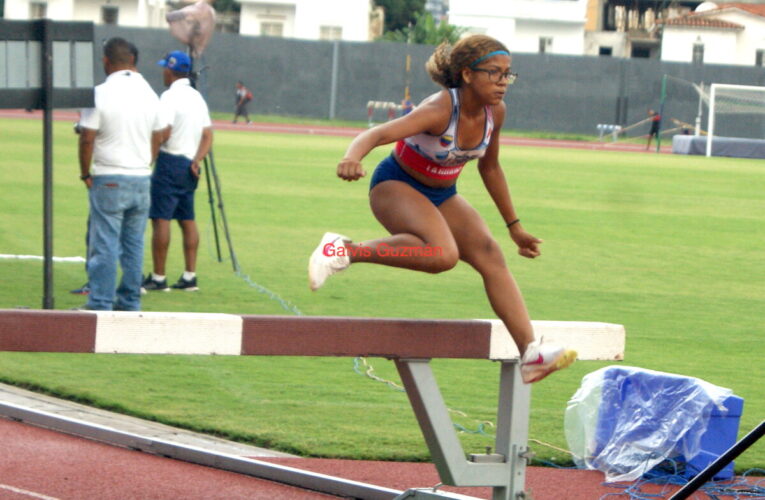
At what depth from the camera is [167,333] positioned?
4.84 metres

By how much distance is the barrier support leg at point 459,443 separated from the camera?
5238mm

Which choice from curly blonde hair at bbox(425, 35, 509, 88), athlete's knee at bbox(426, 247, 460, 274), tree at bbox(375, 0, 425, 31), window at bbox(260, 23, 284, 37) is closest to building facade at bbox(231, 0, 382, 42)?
window at bbox(260, 23, 284, 37)

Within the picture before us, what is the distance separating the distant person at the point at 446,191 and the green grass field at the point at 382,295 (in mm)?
1655

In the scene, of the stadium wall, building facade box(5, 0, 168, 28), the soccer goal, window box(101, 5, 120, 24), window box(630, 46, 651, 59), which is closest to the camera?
the soccer goal

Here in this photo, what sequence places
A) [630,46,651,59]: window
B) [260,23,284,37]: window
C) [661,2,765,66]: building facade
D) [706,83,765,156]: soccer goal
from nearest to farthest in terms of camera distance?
1. [706,83,765,156]: soccer goal
2. [661,2,765,66]: building facade
3. [630,46,651,59]: window
4. [260,23,284,37]: window

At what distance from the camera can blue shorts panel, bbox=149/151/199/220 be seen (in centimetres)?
1111

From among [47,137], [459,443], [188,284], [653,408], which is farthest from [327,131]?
[459,443]

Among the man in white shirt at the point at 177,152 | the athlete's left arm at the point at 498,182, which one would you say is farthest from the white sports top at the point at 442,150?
the man in white shirt at the point at 177,152

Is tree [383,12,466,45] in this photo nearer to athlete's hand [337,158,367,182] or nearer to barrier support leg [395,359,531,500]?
barrier support leg [395,359,531,500]

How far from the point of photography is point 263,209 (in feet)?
61.4

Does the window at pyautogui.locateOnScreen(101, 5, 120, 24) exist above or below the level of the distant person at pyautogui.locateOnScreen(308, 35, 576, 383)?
above

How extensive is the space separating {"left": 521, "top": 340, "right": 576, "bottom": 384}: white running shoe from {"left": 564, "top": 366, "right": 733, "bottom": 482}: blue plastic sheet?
1325 millimetres

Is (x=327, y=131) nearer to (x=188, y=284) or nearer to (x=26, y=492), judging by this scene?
(x=188, y=284)

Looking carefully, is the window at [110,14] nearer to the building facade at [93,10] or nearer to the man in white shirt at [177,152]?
the building facade at [93,10]
